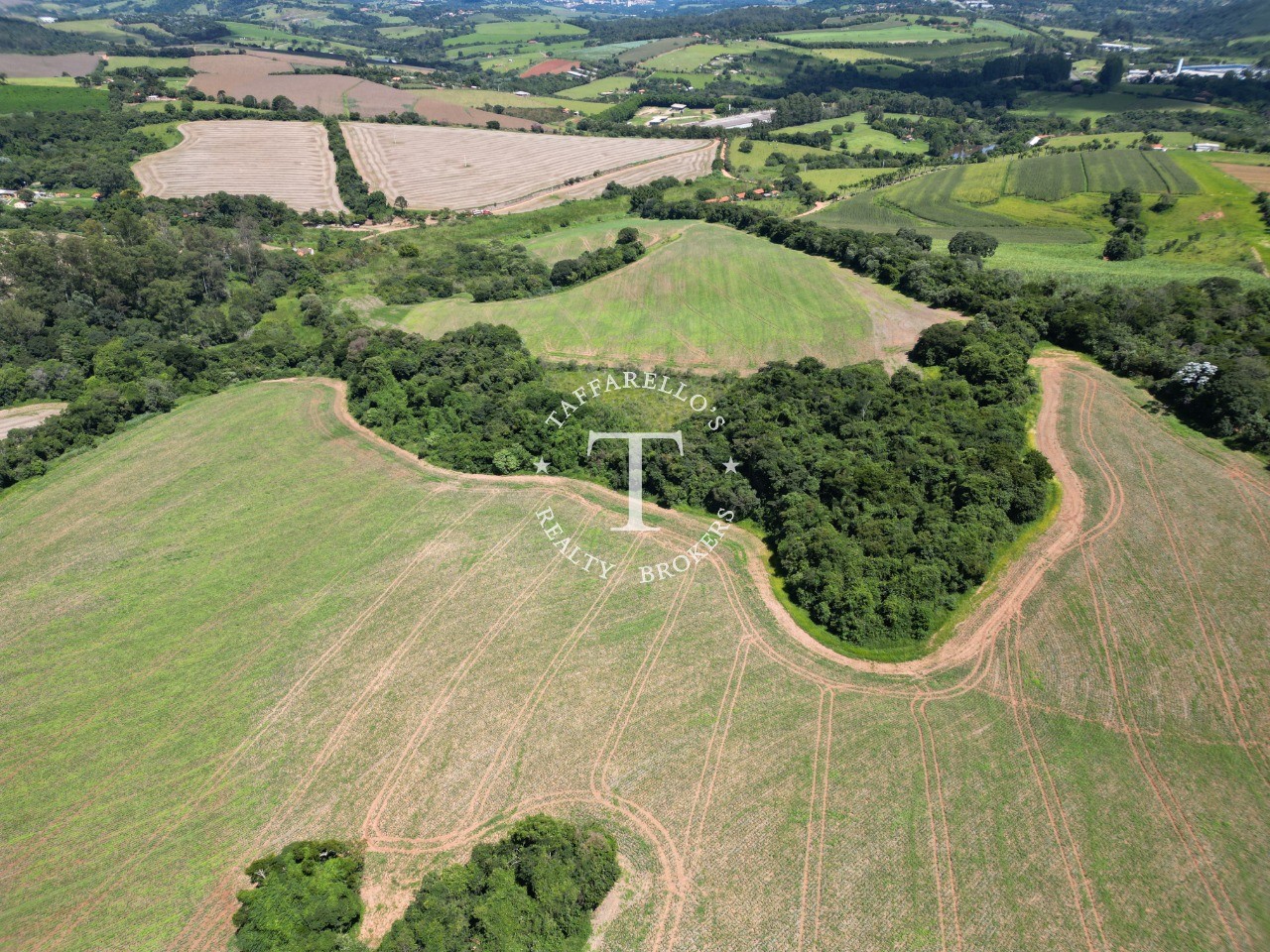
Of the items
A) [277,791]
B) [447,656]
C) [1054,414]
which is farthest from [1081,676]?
[277,791]

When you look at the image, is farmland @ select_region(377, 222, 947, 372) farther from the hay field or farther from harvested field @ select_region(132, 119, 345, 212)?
harvested field @ select_region(132, 119, 345, 212)

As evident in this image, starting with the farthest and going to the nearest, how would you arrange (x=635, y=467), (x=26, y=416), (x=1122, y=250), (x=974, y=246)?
1. (x=974, y=246)
2. (x=1122, y=250)
3. (x=26, y=416)
4. (x=635, y=467)

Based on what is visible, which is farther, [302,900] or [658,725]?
[658,725]

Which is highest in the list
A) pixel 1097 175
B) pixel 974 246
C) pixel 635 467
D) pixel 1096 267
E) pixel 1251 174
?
pixel 1251 174

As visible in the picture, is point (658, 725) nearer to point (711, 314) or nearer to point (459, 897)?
point (459, 897)

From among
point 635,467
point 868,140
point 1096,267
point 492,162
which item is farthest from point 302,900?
point 868,140

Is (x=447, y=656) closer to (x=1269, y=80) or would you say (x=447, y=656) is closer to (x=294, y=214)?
(x=294, y=214)
